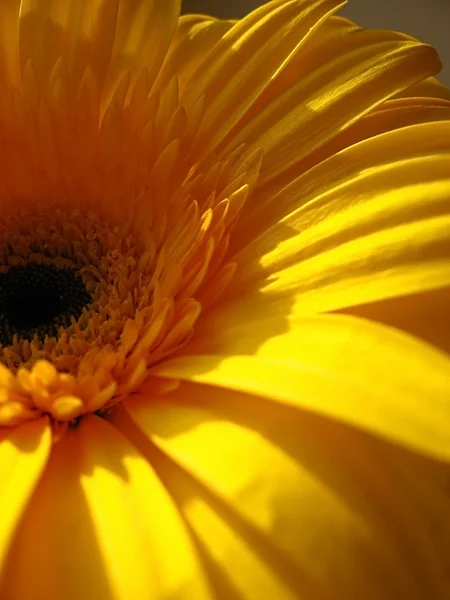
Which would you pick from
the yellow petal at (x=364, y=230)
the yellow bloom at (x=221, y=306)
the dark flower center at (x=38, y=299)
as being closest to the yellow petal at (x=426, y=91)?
the yellow bloom at (x=221, y=306)

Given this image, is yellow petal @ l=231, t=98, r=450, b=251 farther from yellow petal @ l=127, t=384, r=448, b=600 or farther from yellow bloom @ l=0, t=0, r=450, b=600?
yellow petal @ l=127, t=384, r=448, b=600

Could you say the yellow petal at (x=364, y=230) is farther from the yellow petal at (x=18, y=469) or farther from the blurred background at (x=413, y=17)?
the blurred background at (x=413, y=17)

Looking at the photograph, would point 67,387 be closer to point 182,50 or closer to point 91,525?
point 91,525

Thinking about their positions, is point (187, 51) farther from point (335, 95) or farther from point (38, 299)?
point (38, 299)

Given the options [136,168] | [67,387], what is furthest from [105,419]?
[136,168]

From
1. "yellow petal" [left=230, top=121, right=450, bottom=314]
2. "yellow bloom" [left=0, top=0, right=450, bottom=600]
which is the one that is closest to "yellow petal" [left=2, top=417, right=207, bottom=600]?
"yellow bloom" [left=0, top=0, right=450, bottom=600]

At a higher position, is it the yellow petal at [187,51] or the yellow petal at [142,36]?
the yellow petal at [142,36]
